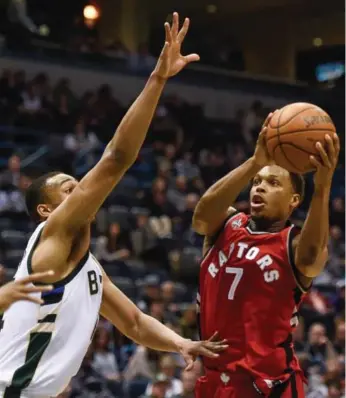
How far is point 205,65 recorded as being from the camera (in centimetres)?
2205

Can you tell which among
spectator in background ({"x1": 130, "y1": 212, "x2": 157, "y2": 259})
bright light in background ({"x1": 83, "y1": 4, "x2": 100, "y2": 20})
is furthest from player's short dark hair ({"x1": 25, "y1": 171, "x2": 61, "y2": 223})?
bright light in background ({"x1": 83, "y1": 4, "x2": 100, "y2": 20})

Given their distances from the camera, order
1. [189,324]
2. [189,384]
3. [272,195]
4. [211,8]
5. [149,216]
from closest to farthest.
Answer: [272,195]
[189,384]
[189,324]
[149,216]
[211,8]

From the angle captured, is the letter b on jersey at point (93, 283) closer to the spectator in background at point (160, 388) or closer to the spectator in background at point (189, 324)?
the spectator in background at point (160, 388)

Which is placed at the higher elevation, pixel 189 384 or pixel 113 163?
pixel 113 163

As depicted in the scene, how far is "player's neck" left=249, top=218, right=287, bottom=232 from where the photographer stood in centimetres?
540

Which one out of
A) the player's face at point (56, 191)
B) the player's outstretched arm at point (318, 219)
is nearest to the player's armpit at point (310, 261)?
the player's outstretched arm at point (318, 219)

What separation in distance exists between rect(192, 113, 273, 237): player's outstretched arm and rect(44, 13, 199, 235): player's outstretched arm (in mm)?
776

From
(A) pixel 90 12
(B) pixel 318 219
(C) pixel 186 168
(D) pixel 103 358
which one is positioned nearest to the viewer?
(B) pixel 318 219

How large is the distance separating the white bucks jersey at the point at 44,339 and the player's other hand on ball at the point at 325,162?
1.07m

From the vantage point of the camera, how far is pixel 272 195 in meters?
5.35

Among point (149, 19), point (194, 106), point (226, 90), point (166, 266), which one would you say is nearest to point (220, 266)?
point (166, 266)

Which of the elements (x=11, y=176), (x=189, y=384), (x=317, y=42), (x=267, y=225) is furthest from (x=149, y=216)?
(x=317, y=42)

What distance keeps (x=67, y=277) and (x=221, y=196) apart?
1005 mm

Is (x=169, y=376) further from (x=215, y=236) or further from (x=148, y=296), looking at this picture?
(x=215, y=236)
